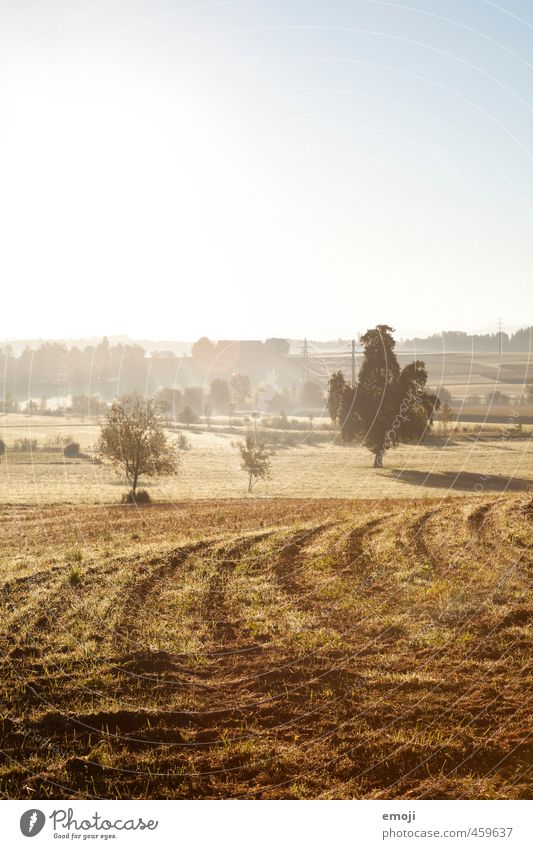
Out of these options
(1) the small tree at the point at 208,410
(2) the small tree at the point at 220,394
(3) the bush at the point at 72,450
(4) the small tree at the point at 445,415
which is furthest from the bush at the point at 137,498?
(1) the small tree at the point at 208,410

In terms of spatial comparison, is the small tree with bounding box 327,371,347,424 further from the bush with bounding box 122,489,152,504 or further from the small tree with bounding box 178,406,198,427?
the small tree with bounding box 178,406,198,427

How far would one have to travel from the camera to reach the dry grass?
1068cm

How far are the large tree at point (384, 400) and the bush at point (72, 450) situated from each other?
111ft

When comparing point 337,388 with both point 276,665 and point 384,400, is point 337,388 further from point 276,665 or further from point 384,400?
point 276,665

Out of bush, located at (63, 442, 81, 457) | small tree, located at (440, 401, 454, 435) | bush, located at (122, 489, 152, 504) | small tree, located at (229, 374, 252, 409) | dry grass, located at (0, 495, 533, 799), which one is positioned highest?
small tree, located at (229, 374, 252, 409)

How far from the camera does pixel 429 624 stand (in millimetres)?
15883

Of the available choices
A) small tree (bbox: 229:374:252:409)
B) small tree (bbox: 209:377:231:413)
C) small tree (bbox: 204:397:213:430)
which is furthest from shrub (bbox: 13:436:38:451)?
small tree (bbox: 229:374:252:409)

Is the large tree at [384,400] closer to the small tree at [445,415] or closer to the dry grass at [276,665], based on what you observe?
the small tree at [445,415]

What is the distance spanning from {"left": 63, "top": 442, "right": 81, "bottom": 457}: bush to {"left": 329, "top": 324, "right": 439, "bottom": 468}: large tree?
33.7 meters

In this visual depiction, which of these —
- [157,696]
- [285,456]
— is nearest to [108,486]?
[285,456]

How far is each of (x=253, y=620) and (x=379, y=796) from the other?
674 cm

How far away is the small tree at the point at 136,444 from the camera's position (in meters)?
48.7

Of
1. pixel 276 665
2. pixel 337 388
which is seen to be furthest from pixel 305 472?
pixel 276 665

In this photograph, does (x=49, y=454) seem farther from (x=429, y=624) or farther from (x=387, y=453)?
(x=429, y=624)
